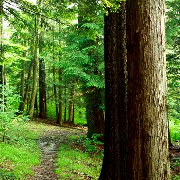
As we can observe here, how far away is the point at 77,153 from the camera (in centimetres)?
1124

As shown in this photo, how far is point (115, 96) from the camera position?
6121 mm

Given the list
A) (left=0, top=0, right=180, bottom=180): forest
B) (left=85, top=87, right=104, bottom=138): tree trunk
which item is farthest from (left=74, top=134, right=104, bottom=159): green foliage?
(left=85, top=87, right=104, bottom=138): tree trunk

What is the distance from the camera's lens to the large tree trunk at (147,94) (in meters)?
3.80

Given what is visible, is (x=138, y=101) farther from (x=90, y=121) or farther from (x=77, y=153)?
(x=90, y=121)

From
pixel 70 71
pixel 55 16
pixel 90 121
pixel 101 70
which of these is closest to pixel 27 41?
pixel 55 16

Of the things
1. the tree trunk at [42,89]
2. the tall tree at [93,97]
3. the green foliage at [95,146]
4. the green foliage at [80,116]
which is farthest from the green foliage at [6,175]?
the green foliage at [80,116]

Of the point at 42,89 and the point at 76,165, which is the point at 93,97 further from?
the point at 42,89

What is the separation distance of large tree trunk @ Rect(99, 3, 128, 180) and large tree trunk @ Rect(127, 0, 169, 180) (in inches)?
82.5

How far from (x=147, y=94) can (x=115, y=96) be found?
7.61 ft

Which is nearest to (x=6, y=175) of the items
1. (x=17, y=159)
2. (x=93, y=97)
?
(x=17, y=159)

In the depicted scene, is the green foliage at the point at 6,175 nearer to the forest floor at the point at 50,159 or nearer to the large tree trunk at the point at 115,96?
the forest floor at the point at 50,159

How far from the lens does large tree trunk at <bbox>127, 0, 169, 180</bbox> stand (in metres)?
3.80

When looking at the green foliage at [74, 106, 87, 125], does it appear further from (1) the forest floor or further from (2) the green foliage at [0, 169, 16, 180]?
(2) the green foliage at [0, 169, 16, 180]

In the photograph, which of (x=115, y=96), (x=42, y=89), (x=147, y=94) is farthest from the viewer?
(x=42, y=89)
